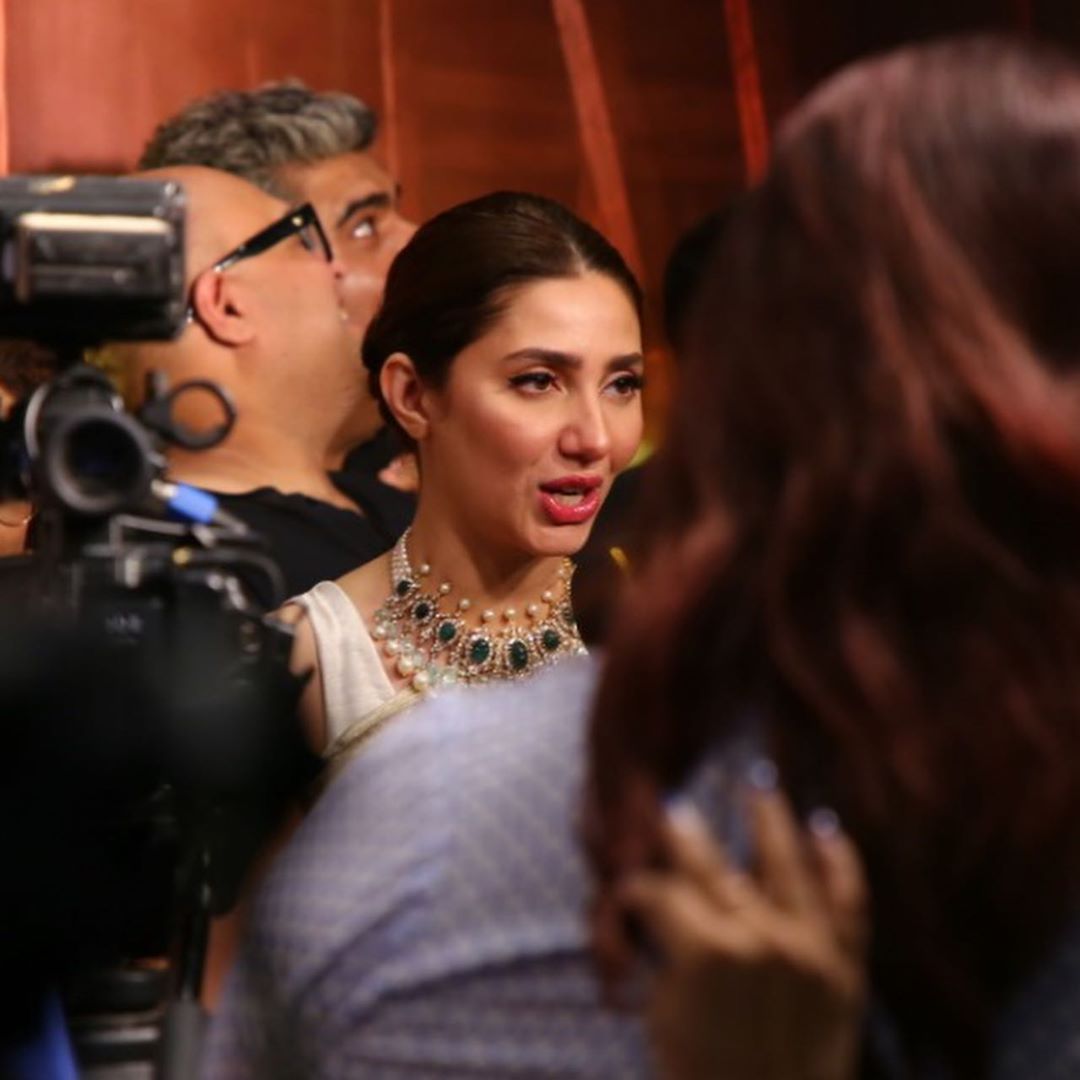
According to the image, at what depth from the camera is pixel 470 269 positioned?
250cm

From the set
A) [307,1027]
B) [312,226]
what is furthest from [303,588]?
[307,1027]

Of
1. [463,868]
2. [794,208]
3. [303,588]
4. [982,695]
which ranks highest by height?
[794,208]

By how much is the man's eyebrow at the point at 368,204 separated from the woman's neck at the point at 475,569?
97 cm

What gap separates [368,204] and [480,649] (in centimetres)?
113

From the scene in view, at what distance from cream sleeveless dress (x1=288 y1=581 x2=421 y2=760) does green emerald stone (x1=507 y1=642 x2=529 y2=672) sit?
0.38 ft

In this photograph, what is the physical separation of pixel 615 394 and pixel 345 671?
1.47 feet

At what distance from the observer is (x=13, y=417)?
1.62 metres

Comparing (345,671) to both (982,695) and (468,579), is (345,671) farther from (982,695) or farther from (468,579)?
(982,695)

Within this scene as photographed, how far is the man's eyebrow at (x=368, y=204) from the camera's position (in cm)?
331

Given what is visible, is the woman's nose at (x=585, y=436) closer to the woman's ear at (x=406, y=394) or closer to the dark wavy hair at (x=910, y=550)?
the woman's ear at (x=406, y=394)

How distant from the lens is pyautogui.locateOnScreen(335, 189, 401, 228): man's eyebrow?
10.9ft

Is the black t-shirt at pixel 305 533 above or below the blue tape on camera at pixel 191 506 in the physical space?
below

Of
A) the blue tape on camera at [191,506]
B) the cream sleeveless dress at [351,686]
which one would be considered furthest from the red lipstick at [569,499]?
the blue tape on camera at [191,506]

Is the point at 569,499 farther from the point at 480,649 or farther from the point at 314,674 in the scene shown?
the point at 314,674
